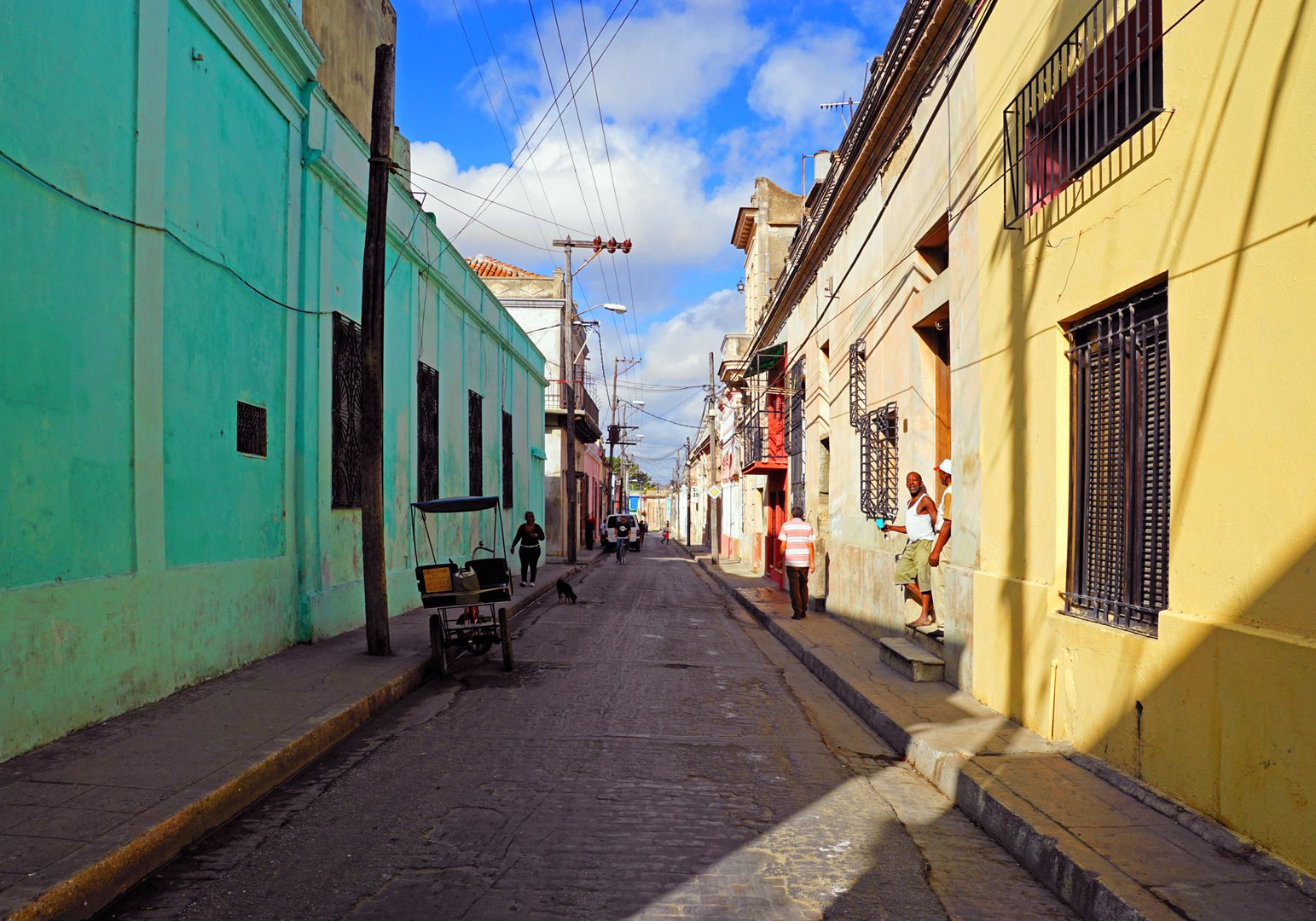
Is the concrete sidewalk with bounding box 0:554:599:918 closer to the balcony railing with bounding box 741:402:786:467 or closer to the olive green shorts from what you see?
the olive green shorts

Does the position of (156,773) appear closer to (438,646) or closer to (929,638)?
(438,646)

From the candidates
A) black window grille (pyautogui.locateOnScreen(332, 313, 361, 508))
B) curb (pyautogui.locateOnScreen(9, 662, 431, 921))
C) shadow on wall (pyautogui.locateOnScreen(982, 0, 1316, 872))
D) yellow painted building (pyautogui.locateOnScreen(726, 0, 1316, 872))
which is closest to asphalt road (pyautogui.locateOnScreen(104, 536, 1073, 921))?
curb (pyautogui.locateOnScreen(9, 662, 431, 921))

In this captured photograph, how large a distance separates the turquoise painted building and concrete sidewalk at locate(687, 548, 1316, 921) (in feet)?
17.7

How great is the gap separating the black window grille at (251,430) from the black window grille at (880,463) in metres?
6.81

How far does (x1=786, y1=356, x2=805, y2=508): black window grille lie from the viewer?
20.3 m

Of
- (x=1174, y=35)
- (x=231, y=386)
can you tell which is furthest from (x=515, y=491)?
(x=1174, y=35)

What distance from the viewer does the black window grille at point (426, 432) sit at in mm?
16344

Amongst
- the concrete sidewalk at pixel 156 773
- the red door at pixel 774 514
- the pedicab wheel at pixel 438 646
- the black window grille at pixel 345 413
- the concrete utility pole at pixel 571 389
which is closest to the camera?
the concrete sidewalk at pixel 156 773

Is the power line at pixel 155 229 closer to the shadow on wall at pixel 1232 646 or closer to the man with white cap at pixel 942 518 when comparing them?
the shadow on wall at pixel 1232 646

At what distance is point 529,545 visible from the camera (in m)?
21.9

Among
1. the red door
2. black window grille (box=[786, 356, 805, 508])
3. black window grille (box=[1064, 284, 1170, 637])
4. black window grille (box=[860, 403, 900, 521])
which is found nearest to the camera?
black window grille (box=[1064, 284, 1170, 637])

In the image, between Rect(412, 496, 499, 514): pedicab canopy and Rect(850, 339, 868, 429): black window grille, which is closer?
Rect(412, 496, 499, 514): pedicab canopy

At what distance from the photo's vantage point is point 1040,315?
23.2ft

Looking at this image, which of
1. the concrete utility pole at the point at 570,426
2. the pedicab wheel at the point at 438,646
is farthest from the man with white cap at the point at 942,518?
the concrete utility pole at the point at 570,426
